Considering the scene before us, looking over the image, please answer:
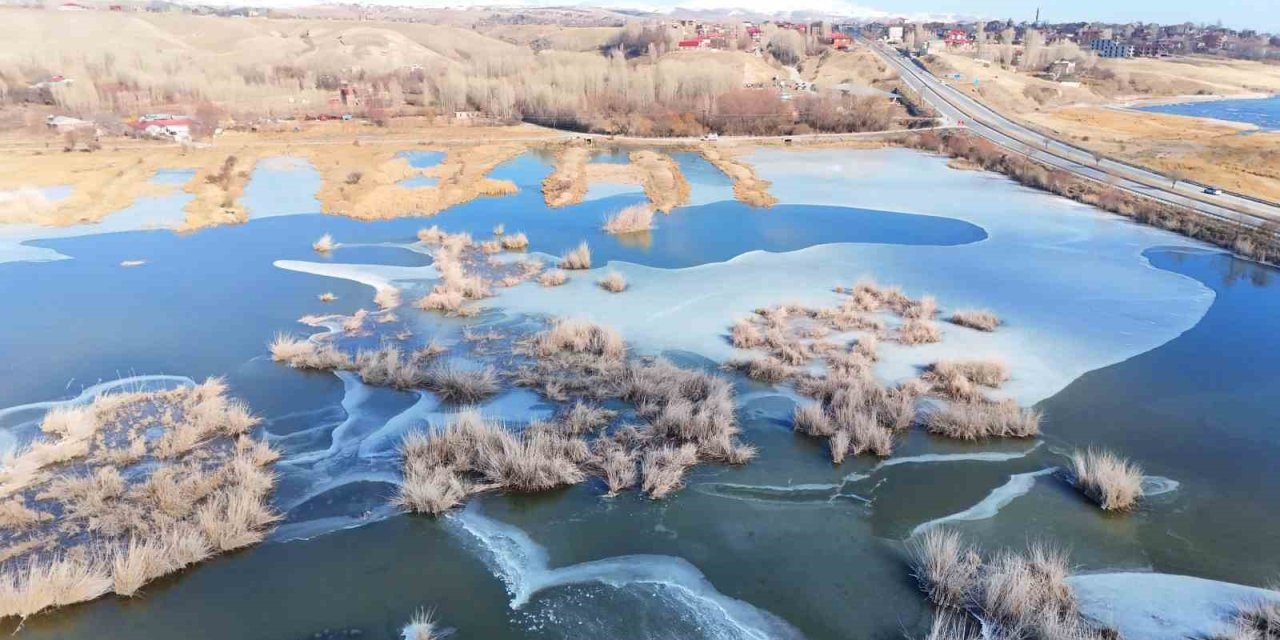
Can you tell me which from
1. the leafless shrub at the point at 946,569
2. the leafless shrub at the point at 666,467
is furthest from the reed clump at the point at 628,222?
the leafless shrub at the point at 946,569

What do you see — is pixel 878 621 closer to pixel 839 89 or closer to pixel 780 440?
pixel 780 440

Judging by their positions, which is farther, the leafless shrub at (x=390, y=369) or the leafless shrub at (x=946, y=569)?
the leafless shrub at (x=390, y=369)

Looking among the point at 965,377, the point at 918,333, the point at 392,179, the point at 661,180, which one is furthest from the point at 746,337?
the point at 392,179

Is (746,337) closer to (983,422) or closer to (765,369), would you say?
(765,369)

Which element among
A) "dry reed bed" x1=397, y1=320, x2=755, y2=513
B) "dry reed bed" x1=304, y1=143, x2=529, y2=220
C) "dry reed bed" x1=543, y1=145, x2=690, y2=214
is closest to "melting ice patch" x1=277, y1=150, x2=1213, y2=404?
"dry reed bed" x1=397, y1=320, x2=755, y2=513

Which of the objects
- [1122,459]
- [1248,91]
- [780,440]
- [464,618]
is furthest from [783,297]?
[1248,91]

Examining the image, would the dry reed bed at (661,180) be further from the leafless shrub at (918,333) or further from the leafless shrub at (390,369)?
the leafless shrub at (390,369)
